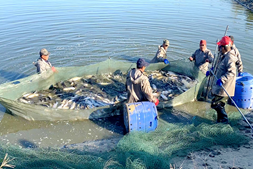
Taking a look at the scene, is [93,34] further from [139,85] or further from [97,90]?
[139,85]

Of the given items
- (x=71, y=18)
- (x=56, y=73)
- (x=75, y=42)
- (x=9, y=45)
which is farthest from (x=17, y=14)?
(x=56, y=73)

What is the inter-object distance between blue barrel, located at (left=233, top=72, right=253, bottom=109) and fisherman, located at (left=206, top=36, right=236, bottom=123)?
0.98 m

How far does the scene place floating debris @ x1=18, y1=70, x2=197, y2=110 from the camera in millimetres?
7852

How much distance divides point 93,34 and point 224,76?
1097 cm

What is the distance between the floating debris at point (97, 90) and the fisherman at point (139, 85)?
1563 millimetres

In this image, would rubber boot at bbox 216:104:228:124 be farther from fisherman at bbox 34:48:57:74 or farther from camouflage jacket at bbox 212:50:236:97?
fisherman at bbox 34:48:57:74

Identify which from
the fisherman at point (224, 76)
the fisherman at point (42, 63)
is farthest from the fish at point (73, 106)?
the fisherman at point (224, 76)

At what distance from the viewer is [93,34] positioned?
15.6 m

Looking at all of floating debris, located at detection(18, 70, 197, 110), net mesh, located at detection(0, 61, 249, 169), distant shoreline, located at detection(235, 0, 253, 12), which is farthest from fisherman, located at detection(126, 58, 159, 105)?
distant shoreline, located at detection(235, 0, 253, 12)

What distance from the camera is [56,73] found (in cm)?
876

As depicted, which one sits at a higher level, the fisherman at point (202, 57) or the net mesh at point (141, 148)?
the fisherman at point (202, 57)

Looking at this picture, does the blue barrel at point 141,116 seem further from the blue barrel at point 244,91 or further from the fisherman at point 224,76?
the blue barrel at point 244,91

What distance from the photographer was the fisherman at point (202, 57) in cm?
892

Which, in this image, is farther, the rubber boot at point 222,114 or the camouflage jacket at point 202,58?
the camouflage jacket at point 202,58
